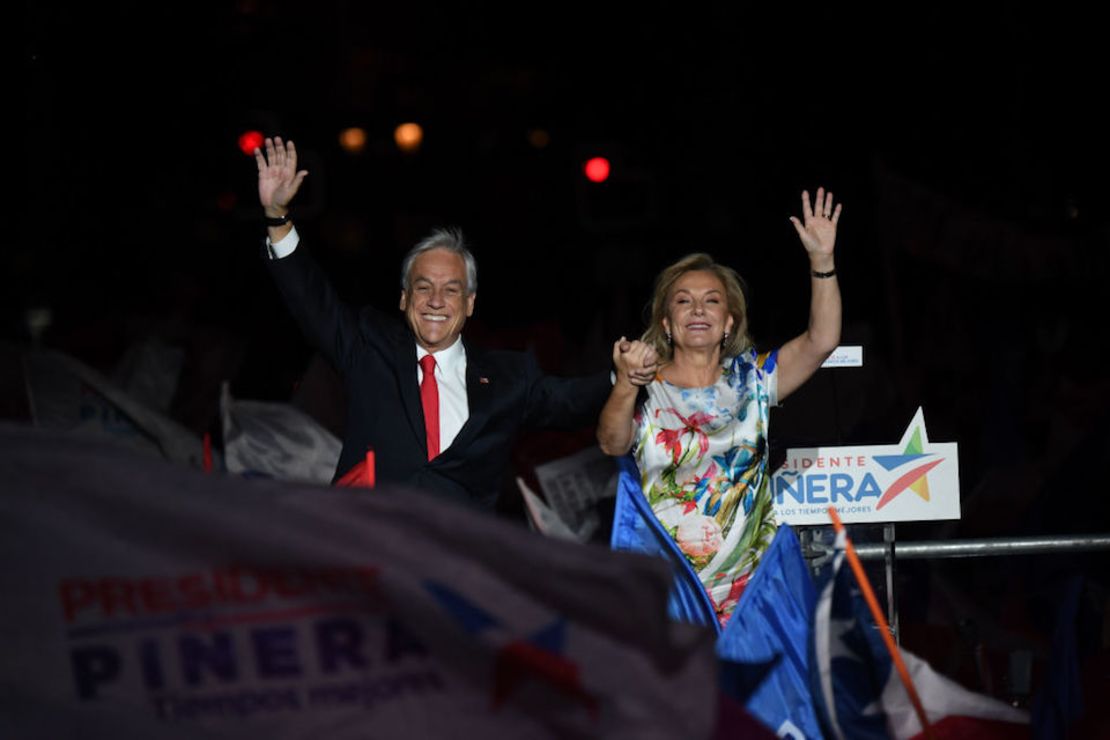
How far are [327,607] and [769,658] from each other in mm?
1608

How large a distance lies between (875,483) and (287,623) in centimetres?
296

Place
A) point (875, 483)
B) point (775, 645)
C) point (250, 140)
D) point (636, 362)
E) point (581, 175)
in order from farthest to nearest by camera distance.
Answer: point (581, 175) → point (250, 140) → point (875, 483) → point (636, 362) → point (775, 645)

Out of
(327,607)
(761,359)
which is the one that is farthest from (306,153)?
(327,607)

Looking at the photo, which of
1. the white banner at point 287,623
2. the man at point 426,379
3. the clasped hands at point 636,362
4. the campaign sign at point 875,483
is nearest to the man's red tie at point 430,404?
the man at point 426,379

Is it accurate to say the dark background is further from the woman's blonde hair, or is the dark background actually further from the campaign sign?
the campaign sign

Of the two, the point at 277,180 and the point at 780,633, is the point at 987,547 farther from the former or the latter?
the point at 277,180

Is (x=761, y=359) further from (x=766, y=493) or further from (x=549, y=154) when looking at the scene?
(x=549, y=154)

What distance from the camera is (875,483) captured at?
4805 mm

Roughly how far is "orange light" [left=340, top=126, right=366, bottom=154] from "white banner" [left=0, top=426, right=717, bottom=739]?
1445 centimetres

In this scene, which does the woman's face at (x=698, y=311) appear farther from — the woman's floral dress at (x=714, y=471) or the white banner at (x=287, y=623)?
the white banner at (x=287, y=623)

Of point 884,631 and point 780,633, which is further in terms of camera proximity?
point 780,633

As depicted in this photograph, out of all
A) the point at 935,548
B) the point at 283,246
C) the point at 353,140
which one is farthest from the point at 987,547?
the point at 353,140

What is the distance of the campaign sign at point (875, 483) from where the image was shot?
4789mm

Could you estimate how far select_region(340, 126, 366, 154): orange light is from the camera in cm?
1638
